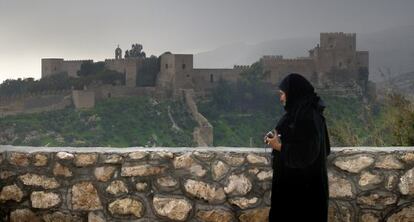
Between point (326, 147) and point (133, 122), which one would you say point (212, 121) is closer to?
point (133, 122)

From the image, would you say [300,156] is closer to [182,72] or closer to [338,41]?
[182,72]

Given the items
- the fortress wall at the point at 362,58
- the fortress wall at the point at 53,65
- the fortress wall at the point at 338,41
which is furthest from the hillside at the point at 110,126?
the fortress wall at the point at 362,58

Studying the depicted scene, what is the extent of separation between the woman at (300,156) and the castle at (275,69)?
5284 cm

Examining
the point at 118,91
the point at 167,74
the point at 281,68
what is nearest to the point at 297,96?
the point at 118,91

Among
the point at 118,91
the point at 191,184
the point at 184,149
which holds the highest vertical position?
the point at 118,91

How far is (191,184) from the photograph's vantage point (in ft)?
12.4

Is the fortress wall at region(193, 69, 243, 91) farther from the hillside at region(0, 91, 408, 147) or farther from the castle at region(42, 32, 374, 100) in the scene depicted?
the hillside at region(0, 91, 408, 147)

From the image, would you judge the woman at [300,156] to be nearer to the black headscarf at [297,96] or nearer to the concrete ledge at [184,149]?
the black headscarf at [297,96]

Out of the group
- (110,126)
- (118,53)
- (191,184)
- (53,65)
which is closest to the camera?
(191,184)

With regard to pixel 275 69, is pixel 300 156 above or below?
below

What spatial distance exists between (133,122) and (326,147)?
47.6 metres

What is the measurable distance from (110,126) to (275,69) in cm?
1810

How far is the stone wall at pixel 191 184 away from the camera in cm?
378

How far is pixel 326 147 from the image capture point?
11.0 ft
